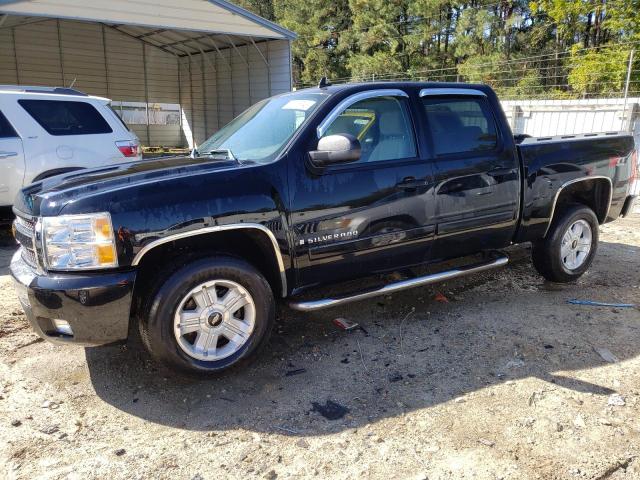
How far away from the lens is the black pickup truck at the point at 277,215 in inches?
126

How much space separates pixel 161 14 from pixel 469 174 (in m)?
9.43

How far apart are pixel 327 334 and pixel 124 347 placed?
5.11ft

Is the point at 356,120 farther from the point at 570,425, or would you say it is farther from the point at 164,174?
the point at 570,425

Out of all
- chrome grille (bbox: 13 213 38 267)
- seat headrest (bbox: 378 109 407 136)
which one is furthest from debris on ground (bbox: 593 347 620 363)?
chrome grille (bbox: 13 213 38 267)

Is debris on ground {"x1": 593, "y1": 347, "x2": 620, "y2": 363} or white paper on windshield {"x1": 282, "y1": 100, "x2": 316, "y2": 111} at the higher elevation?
white paper on windshield {"x1": 282, "y1": 100, "x2": 316, "y2": 111}

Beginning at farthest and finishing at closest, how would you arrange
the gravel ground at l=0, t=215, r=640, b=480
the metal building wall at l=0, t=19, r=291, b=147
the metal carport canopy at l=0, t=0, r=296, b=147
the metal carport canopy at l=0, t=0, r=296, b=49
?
the metal building wall at l=0, t=19, r=291, b=147
the metal carport canopy at l=0, t=0, r=296, b=147
the metal carport canopy at l=0, t=0, r=296, b=49
the gravel ground at l=0, t=215, r=640, b=480

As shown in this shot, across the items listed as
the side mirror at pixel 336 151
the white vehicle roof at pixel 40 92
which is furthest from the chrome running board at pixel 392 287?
the white vehicle roof at pixel 40 92

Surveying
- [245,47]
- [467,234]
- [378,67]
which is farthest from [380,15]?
[467,234]

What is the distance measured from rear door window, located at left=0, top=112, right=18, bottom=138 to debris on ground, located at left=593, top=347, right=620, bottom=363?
22.4ft

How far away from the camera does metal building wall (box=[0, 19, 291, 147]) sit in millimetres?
15469

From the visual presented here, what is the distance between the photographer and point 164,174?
11.5 ft

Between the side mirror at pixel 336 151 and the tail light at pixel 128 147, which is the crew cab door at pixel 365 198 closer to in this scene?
the side mirror at pixel 336 151

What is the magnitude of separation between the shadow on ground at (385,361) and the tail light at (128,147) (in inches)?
161

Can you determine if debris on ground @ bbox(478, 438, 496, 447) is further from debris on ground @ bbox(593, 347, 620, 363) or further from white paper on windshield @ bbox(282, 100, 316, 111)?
white paper on windshield @ bbox(282, 100, 316, 111)
